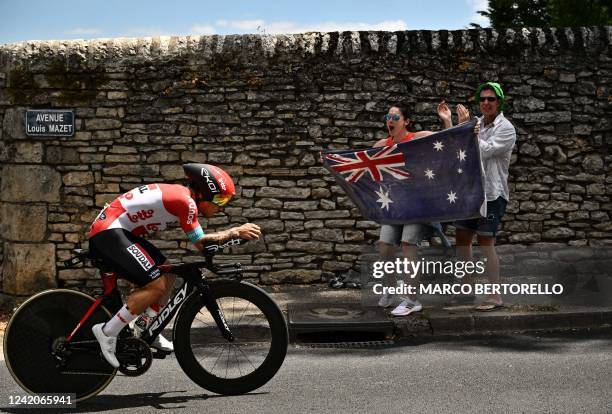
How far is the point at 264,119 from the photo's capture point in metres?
9.50

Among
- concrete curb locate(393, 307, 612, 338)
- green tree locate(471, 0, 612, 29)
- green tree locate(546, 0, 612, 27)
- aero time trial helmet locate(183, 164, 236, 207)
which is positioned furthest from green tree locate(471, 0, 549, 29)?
aero time trial helmet locate(183, 164, 236, 207)

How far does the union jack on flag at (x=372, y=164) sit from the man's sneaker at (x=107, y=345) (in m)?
3.67

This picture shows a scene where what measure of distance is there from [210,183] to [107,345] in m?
1.15

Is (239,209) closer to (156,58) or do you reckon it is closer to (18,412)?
(156,58)

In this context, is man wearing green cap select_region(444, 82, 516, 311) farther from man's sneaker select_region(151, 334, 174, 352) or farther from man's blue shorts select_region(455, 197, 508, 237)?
man's sneaker select_region(151, 334, 174, 352)

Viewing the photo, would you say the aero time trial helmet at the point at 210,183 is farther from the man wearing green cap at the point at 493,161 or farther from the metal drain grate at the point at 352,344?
the man wearing green cap at the point at 493,161

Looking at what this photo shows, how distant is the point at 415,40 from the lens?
9555mm

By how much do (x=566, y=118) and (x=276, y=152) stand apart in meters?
3.24

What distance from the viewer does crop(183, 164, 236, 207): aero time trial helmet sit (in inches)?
210

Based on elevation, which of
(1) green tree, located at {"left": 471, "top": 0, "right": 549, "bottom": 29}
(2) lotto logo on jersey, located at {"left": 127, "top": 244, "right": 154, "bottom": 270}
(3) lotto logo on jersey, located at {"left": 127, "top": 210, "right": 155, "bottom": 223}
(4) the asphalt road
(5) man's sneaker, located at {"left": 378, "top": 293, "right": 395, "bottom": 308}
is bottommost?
(4) the asphalt road

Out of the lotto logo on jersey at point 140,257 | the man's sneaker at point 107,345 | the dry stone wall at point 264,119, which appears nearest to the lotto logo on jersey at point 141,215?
the lotto logo on jersey at point 140,257

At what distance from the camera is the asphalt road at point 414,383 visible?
5.21 m

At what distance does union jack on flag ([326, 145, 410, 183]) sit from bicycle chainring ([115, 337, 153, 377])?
141 inches

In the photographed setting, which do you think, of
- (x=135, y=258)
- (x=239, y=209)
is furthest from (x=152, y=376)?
(x=239, y=209)
